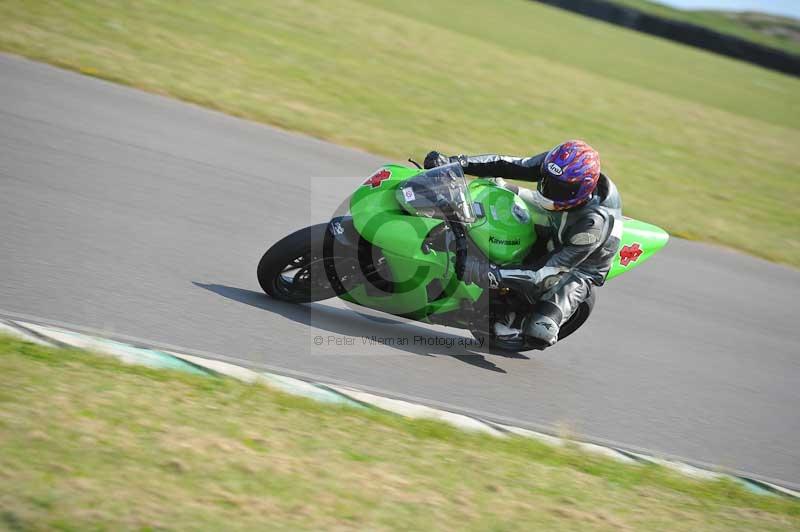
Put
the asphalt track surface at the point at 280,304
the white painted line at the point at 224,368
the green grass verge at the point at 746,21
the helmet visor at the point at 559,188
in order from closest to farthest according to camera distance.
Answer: the white painted line at the point at 224,368 < the asphalt track surface at the point at 280,304 < the helmet visor at the point at 559,188 < the green grass verge at the point at 746,21

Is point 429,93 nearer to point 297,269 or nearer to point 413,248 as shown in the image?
point 297,269

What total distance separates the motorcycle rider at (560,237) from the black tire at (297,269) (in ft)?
2.76

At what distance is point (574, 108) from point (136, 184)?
10.5 meters

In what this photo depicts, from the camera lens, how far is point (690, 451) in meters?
4.99

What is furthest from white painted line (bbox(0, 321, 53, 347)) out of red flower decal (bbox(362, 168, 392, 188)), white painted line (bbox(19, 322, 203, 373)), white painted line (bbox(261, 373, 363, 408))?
red flower decal (bbox(362, 168, 392, 188))

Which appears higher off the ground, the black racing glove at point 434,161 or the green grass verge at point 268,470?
the black racing glove at point 434,161

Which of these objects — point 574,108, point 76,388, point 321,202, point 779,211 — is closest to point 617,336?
point 321,202

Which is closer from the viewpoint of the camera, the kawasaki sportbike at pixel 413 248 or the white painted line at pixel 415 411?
the white painted line at pixel 415 411

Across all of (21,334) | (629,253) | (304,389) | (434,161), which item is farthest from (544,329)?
(21,334)

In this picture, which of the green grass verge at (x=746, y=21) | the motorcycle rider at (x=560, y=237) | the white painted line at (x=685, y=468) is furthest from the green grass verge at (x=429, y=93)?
the green grass verge at (x=746, y=21)

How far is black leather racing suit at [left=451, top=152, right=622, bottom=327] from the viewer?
201 inches

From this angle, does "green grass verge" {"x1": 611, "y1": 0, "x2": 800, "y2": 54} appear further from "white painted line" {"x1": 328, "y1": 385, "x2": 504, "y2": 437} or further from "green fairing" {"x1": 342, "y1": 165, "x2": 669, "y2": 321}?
"white painted line" {"x1": 328, "y1": 385, "x2": 504, "y2": 437}

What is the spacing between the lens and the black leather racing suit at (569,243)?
5.11m

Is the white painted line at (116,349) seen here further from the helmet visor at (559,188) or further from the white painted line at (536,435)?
the helmet visor at (559,188)
